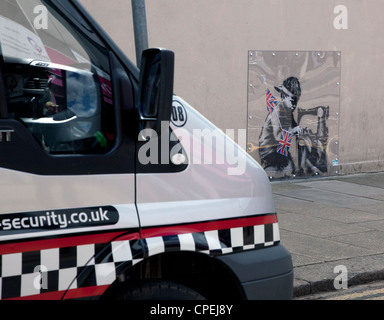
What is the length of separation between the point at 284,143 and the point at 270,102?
0.72m

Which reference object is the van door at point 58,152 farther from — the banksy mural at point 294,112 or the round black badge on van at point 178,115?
the banksy mural at point 294,112

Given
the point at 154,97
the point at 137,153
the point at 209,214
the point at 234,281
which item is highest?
the point at 154,97

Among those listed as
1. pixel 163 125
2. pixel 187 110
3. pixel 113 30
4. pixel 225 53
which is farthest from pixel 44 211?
pixel 225 53

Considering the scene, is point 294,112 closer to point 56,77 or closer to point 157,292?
point 157,292

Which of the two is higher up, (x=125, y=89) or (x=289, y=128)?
(x=125, y=89)

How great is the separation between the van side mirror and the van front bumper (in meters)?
0.83

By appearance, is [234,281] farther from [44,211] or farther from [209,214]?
[44,211]

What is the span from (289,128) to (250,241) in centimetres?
843

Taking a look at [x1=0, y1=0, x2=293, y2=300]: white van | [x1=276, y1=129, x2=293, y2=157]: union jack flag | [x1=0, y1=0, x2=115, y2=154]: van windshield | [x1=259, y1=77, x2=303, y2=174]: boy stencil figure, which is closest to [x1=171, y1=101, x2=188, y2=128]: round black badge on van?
[x1=0, y1=0, x2=293, y2=300]: white van

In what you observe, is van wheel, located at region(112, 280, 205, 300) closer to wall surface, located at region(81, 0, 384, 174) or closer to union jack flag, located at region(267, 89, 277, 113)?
wall surface, located at region(81, 0, 384, 174)

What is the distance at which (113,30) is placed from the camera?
10.4 metres

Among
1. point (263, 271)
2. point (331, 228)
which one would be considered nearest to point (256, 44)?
point (331, 228)

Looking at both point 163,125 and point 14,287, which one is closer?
point 14,287

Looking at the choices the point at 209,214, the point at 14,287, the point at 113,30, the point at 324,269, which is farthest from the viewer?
the point at 113,30
